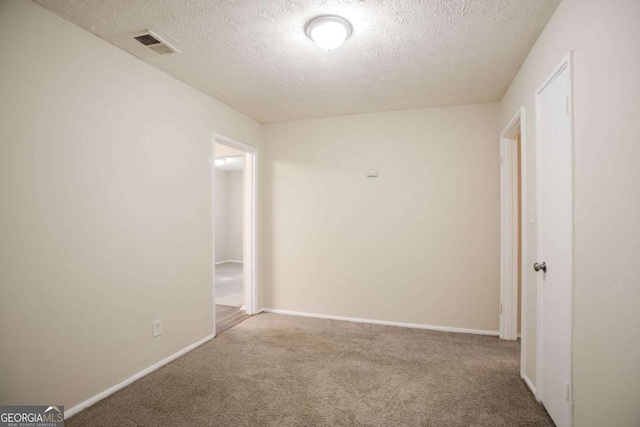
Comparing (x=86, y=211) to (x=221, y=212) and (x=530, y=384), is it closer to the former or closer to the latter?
(x=530, y=384)

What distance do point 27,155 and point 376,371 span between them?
109 inches

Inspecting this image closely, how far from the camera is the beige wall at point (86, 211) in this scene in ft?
5.40

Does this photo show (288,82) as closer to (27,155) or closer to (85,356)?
(27,155)

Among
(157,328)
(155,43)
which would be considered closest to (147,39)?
(155,43)

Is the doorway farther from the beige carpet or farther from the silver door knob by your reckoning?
the beige carpet

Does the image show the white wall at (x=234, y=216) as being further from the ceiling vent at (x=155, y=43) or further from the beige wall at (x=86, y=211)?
the ceiling vent at (x=155, y=43)

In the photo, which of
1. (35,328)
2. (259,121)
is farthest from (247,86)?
(35,328)

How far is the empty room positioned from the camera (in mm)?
1442

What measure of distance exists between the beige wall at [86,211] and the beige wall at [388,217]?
4.38 ft

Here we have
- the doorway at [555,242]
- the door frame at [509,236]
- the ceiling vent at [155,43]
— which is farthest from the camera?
the door frame at [509,236]

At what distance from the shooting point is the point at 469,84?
276cm

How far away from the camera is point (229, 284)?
557 cm

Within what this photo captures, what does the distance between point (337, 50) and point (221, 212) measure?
6490mm

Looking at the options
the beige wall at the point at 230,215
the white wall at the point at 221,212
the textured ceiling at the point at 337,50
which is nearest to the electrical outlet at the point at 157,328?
the textured ceiling at the point at 337,50
